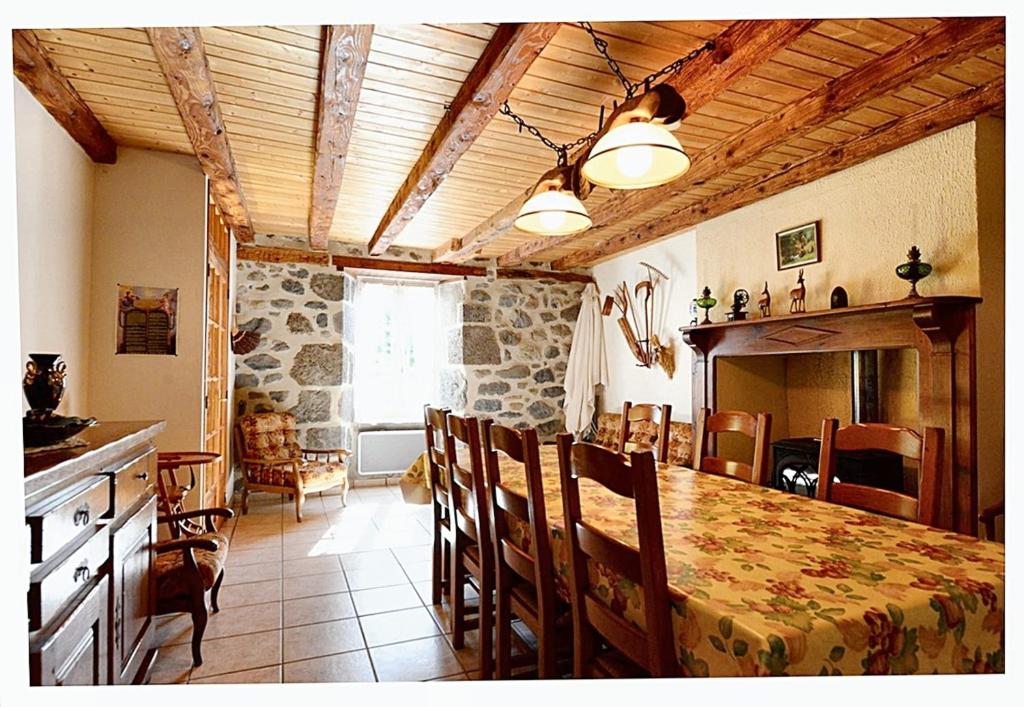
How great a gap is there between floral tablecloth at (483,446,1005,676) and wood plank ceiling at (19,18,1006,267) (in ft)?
4.88

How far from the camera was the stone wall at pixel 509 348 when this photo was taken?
5473mm

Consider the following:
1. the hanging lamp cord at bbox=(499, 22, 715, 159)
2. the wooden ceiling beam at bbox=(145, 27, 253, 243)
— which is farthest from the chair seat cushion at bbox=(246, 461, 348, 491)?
the hanging lamp cord at bbox=(499, 22, 715, 159)

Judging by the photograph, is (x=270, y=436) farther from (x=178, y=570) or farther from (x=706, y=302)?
(x=706, y=302)

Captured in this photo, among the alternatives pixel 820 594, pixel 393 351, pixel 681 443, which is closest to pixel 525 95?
pixel 820 594

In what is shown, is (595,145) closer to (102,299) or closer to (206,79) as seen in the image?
(206,79)

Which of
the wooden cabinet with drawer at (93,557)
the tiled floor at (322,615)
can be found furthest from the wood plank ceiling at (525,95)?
the tiled floor at (322,615)

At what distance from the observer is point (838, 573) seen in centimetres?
116

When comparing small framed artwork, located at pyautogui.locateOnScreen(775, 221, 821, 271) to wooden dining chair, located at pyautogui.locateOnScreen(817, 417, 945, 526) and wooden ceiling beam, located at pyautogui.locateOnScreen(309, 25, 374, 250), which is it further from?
wooden ceiling beam, located at pyautogui.locateOnScreen(309, 25, 374, 250)

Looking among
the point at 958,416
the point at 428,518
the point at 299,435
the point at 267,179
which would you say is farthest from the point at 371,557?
the point at 958,416

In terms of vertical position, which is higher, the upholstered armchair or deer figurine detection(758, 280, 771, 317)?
deer figurine detection(758, 280, 771, 317)

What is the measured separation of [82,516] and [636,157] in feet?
5.97

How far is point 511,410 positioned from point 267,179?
3237 millimetres

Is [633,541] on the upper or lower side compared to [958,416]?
lower

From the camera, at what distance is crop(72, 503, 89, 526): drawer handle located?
49.9 inches
